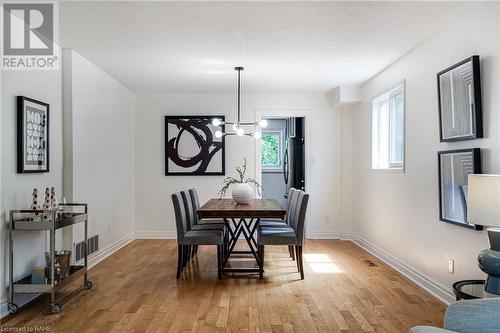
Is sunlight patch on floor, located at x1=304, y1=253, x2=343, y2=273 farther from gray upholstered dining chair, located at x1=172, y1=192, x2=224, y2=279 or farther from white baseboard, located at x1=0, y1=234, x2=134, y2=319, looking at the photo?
white baseboard, located at x1=0, y1=234, x2=134, y2=319

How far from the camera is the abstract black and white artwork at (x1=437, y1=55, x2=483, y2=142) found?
116 inches

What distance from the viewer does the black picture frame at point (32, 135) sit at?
333 cm

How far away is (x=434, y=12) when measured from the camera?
10.4 feet

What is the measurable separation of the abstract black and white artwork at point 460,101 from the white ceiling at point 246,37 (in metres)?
0.49

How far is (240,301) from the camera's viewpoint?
11.6ft

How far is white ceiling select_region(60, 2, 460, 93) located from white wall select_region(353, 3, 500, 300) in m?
0.21

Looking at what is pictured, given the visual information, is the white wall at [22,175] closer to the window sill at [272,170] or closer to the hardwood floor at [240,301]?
the hardwood floor at [240,301]

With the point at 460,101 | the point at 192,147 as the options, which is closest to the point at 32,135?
the point at 192,147

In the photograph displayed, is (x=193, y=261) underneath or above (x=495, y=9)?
underneath

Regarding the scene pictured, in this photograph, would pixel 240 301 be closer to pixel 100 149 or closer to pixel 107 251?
pixel 107 251

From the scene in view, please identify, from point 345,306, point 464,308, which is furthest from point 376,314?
point 464,308

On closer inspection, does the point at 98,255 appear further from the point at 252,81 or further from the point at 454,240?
the point at 454,240

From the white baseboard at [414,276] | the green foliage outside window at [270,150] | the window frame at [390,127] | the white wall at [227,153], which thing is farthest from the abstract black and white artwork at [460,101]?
the green foliage outside window at [270,150]

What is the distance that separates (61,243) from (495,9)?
4.41 m
